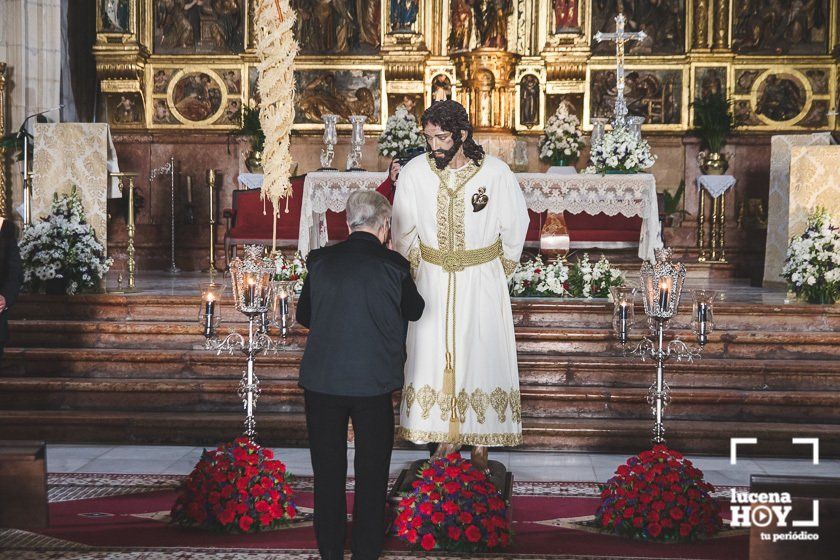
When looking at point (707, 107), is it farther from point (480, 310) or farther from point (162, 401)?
point (480, 310)

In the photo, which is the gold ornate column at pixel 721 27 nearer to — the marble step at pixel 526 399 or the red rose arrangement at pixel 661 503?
the marble step at pixel 526 399

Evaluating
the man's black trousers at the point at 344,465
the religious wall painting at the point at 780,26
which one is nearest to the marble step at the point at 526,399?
the man's black trousers at the point at 344,465

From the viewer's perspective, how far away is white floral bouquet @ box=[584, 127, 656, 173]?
34.5 ft

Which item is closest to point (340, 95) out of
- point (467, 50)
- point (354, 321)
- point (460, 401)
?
point (467, 50)

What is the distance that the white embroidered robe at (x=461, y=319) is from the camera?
5.44 m

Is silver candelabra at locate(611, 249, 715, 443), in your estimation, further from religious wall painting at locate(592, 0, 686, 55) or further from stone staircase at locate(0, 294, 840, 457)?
religious wall painting at locate(592, 0, 686, 55)

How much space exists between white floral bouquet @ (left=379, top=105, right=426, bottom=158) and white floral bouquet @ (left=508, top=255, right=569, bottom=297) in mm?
2305

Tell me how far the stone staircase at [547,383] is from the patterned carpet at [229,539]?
5.59ft

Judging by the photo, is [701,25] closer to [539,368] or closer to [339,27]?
[339,27]

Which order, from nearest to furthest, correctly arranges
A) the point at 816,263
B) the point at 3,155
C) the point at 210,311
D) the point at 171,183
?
the point at 210,311
the point at 816,263
the point at 3,155
the point at 171,183

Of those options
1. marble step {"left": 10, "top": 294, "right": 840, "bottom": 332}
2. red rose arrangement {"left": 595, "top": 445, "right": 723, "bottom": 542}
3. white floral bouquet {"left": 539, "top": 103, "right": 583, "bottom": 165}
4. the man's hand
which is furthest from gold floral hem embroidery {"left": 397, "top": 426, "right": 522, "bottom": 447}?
white floral bouquet {"left": 539, "top": 103, "right": 583, "bottom": 165}

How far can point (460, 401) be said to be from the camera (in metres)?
5.46

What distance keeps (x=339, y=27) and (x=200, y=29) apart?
6.46 ft

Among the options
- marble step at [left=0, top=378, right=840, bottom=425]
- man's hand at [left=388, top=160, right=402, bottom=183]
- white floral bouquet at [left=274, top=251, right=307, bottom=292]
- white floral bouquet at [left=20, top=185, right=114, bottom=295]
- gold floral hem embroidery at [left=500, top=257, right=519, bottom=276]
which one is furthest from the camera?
white floral bouquet at [left=274, top=251, right=307, bottom=292]
